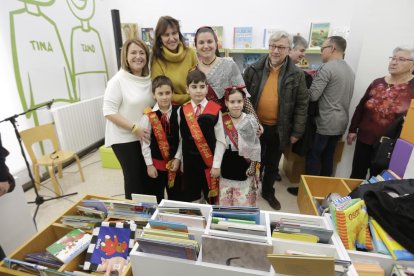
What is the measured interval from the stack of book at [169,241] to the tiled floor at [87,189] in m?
1.55

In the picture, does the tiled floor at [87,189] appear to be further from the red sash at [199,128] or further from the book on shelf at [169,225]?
the book on shelf at [169,225]

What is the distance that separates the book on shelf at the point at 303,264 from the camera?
0.81 m

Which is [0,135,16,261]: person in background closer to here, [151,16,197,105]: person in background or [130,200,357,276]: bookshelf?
[130,200,357,276]: bookshelf

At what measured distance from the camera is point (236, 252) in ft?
3.00

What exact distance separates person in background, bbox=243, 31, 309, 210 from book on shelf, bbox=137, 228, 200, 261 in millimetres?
1369

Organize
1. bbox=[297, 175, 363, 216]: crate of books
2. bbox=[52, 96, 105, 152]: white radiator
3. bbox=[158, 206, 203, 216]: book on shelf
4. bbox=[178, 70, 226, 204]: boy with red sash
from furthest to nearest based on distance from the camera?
1. bbox=[52, 96, 105, 152]: white radiator
2. bbox=[297, 175, 363, 216]: crate of books
3. bbox=[178, 70, 226, 204]: boy with red sash
4. bbox=[158, 206, 203, 216]: book on shelf

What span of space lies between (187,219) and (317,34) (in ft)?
11.9

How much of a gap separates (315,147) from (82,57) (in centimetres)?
335

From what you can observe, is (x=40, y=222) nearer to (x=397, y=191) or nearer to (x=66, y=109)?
(x=66, y=109)

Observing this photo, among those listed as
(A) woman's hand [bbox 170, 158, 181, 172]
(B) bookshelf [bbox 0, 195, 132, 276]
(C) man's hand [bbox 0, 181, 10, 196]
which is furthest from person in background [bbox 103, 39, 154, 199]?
(C) man's hand [bbox 0, 181, 10, 196]

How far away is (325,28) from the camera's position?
11.8 feet

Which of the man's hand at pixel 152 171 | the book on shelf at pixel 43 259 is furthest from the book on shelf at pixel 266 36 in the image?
the book on shelf at pixel 43 259

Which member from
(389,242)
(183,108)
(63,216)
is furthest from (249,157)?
(63,216)

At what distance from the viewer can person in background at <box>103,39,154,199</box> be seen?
64.1 inches
